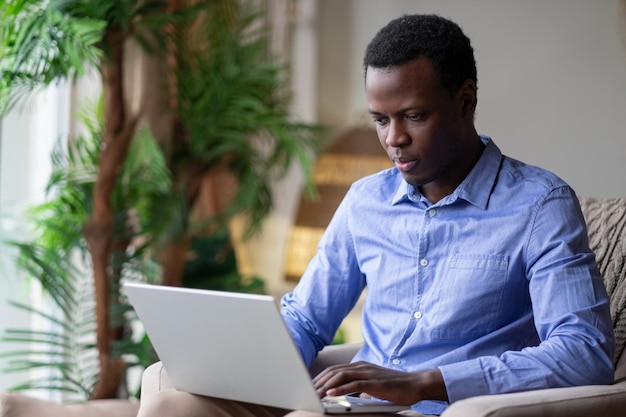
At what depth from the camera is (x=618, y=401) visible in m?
1.37

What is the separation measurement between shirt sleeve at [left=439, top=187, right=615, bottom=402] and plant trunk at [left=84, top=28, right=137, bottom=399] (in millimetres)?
1320

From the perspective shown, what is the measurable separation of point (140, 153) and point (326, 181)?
0.87 meters

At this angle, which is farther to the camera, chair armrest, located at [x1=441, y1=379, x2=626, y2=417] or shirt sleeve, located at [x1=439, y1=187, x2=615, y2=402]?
shirt sleeve, located at [x1=439, y1=187, x2=615, y2=402]

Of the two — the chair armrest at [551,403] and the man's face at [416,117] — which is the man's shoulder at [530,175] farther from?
the chair armrest at [551,403]

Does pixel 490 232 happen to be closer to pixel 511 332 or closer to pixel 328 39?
pixel 511 332

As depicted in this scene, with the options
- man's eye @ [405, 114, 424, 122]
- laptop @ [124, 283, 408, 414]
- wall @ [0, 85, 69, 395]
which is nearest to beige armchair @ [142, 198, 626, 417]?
laptop @ [124, 283, 408, 414]

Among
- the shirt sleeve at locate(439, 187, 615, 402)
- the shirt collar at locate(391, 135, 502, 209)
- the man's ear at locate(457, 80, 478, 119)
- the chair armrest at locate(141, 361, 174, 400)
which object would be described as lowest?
the chair armrest at locate(141, 361, 174, 400)

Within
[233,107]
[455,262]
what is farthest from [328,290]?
[233,107]

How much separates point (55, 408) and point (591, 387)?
3.69 ft

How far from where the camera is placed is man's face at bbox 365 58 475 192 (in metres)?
1.54

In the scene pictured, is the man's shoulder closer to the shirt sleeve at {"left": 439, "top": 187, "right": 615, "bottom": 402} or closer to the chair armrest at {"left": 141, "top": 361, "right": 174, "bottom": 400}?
the shirt sleeve at {"left": 439, "top": 187, "right": 615, "bottom": 402}

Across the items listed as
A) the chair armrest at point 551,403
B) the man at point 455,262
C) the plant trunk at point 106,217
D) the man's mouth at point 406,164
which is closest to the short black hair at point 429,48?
the man at point 455,262

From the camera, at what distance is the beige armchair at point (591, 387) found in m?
1.26

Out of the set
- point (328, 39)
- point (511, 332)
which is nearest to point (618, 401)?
point (511, 332)
